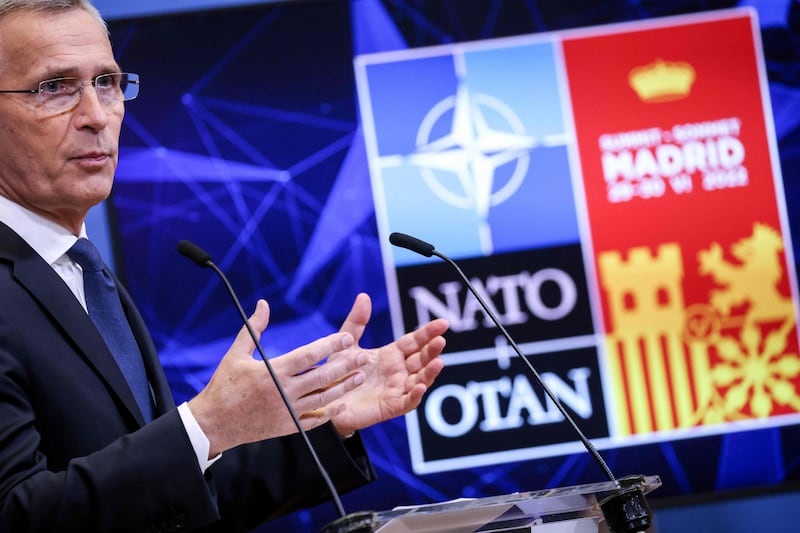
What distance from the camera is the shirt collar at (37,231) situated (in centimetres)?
192

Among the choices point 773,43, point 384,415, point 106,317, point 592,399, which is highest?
point 773,43

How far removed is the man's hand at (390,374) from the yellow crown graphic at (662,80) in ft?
7.02

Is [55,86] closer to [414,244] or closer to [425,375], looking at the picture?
[414,244]

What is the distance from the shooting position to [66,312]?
1.82m

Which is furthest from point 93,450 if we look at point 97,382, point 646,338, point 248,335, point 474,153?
point 646,338

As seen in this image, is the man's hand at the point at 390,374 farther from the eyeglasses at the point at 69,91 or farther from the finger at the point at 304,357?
the eyeglasses at the point at 69,91

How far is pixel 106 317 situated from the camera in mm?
1974

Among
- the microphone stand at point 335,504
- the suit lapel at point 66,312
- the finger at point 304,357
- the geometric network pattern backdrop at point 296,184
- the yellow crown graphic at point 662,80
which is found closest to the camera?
the microphone stand at point 335,504

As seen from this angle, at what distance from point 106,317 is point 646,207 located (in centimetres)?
239

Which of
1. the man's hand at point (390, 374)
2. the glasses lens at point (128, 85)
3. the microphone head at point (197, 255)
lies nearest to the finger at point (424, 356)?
the man's hand at point (390, 374)

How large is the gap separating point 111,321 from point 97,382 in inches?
8.2

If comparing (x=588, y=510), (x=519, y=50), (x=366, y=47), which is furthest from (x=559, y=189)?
(x=588, y=510)

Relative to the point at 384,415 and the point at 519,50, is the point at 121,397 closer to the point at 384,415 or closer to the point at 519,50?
the point at 384,415

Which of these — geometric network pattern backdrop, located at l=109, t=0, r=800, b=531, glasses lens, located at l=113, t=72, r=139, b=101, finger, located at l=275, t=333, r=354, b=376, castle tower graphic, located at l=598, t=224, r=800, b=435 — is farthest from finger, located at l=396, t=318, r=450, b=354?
castle tower graphic, located at l=598, t=224, r=800, b=435
